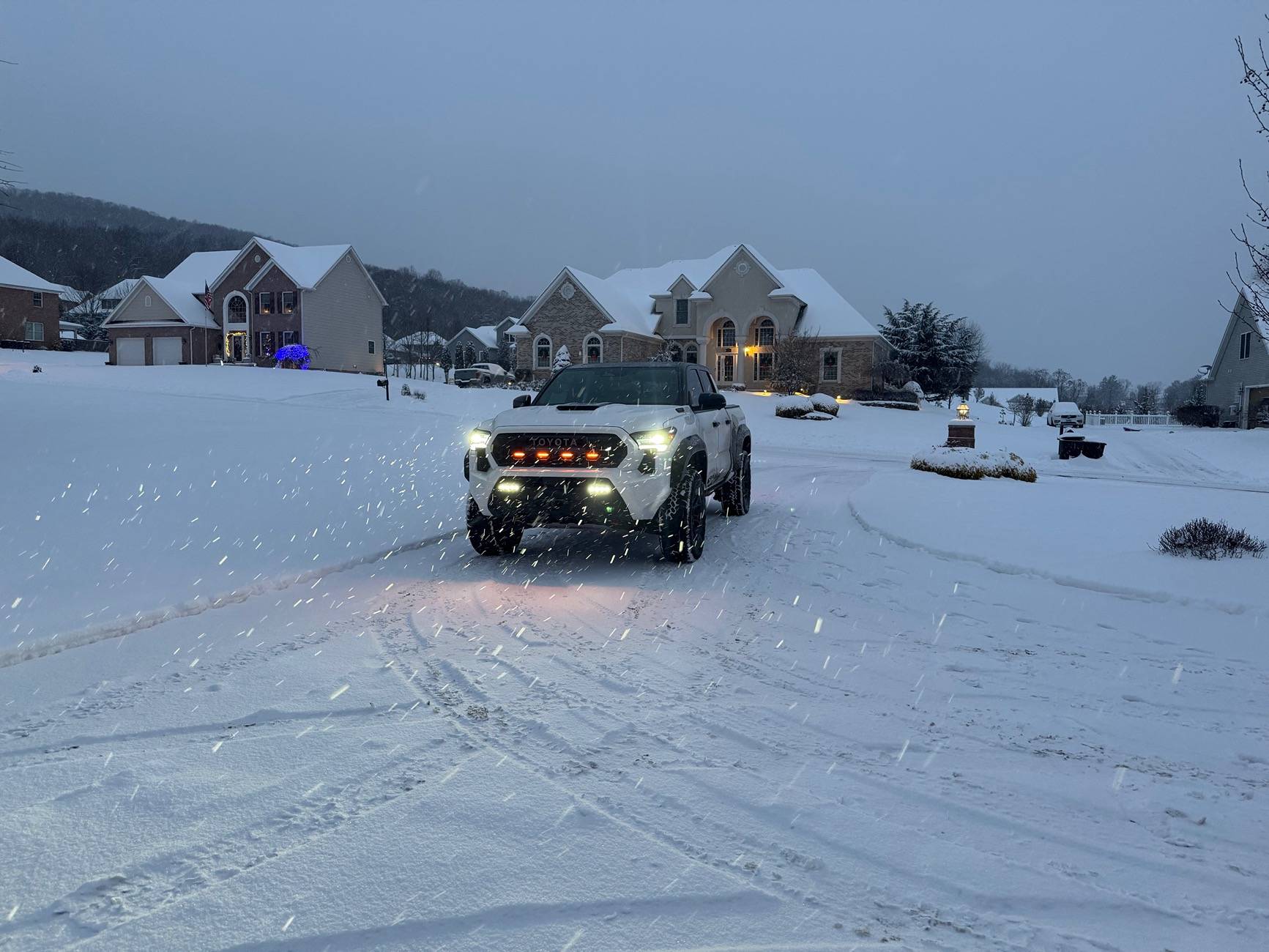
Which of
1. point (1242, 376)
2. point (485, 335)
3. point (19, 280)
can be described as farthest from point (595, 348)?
point (485, 335)

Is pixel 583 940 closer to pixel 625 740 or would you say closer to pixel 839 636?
pixel 625 740

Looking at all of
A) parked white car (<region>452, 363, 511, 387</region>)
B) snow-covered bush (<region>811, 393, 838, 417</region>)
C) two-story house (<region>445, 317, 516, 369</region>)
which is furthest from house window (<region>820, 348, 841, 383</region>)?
two-story house (<region>445, 317, 516, 369</region>)

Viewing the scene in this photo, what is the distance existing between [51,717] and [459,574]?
3.81 m

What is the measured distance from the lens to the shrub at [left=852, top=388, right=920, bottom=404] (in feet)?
144

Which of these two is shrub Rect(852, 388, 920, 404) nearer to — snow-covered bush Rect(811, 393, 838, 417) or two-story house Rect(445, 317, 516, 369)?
snow-covered bush Rect(811, 393, 838, 417)

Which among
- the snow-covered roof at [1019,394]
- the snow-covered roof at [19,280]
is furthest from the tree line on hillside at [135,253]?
the snow-covered roof at [1019,394]

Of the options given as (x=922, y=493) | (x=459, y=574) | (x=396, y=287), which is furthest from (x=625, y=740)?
(x=396, y=287)

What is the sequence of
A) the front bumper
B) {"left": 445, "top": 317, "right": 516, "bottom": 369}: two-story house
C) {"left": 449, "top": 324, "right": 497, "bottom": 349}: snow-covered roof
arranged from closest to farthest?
the front bumper < {"left": 445, "top": 317, "right": 516, "bottom": 369}: two-story house < {"left": 449, "top": 324, "right": 497, "bottom": 349}: snow-covered roof

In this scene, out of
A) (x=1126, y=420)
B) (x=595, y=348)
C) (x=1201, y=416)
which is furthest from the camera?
(x=1126, y=420)

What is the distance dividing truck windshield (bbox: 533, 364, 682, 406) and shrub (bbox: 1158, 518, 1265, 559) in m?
5.23

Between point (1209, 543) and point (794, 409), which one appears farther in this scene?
point (794, 409)

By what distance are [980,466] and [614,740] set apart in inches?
505

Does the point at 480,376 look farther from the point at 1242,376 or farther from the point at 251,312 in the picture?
the point at 1242,376

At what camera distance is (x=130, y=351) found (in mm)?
50438
